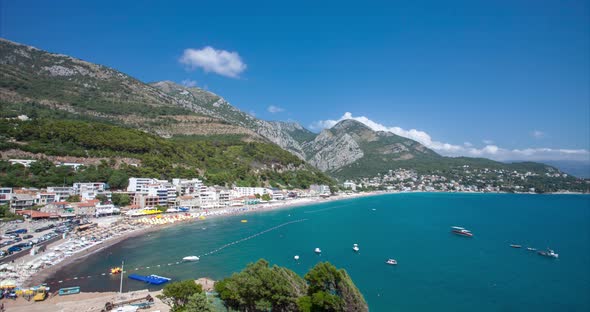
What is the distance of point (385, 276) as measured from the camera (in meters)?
26.4

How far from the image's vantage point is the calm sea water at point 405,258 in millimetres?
22562

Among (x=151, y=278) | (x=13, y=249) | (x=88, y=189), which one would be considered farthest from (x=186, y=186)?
(x=151, y=278)

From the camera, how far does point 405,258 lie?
105ft

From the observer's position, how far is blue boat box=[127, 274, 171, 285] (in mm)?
23125

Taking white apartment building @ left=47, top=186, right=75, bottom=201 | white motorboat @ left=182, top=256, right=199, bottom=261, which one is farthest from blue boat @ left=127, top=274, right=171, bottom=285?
white apartment building @ left=47, top=186, right=75, bottom=201

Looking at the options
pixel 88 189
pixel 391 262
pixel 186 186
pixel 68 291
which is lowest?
pixel 391 262

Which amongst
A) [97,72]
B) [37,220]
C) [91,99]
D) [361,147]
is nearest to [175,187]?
[37,220]

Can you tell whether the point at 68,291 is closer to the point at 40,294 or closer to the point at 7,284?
the point at 40,294

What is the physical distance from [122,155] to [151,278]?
4639 cm

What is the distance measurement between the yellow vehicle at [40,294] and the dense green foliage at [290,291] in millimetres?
12019

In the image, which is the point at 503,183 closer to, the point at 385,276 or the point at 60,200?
the point at 385,276

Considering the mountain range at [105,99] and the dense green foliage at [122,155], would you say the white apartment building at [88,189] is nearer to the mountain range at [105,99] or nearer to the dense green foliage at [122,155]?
the dense green foliage at [122,155]

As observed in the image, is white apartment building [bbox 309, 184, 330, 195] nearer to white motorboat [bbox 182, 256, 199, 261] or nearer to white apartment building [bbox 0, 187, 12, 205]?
white motorboat [bbox 182, 256, 199, 261]

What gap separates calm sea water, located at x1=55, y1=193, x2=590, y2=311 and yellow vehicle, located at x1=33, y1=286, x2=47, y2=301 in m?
2.36
